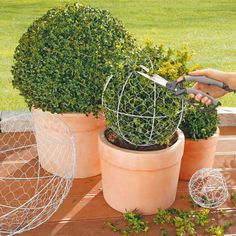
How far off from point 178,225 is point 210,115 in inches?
25.7

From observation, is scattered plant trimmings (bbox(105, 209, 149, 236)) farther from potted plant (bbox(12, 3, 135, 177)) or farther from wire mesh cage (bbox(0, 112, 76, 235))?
potted plant (bbox(12, 3, 135, 177))

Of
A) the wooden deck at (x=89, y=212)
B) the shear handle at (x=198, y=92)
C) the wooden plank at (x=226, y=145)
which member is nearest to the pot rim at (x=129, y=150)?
the wooden deck at (x=89, y=212)

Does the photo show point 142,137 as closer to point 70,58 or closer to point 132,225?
point 132,225

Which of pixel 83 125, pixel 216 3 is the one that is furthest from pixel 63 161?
pixel 216 3

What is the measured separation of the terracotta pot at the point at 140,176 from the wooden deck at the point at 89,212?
0.27ft

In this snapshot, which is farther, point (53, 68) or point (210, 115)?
point (210, 115)

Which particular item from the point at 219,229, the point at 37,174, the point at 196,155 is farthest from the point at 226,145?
the point at 37,174

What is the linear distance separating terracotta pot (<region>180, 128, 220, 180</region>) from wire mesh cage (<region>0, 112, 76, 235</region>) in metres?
0.63

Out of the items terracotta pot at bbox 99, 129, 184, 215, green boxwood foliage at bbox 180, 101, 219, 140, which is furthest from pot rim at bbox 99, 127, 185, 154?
green boxwood foliage at bbox 180, 101, 219, 140

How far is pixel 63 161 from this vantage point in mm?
2598

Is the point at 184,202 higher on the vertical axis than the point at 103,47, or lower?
lower

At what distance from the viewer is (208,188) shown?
2.53m

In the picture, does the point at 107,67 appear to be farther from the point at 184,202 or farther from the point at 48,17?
the point at 184,202

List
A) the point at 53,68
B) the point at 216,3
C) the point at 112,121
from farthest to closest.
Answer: the point at 216,3 < the point at 53,68 < the point at 112,121
